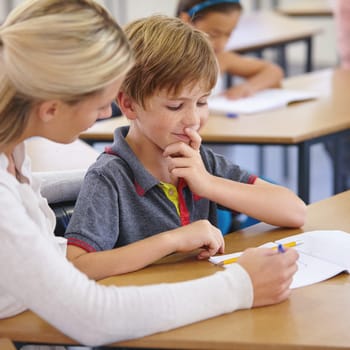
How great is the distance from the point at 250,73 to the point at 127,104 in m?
1.74

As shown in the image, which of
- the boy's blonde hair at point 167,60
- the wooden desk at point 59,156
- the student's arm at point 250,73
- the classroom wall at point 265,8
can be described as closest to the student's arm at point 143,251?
the boy's blonde hair at point 167,60

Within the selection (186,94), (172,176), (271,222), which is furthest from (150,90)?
(271,222)

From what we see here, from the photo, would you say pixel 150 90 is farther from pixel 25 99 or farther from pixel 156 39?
pixel 25 99

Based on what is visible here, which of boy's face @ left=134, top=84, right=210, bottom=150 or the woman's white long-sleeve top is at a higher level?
boy's face @ left=134, top=84, right=210, bottom=150

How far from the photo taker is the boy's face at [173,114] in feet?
5.31

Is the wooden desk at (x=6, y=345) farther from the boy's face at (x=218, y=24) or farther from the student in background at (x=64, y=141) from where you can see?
the boy's face at (x=218, y=24)

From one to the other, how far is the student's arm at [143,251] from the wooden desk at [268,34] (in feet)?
8.28

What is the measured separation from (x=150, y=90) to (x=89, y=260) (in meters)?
0.41

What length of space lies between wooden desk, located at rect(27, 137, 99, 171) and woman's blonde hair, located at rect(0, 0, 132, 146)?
93 centimetres

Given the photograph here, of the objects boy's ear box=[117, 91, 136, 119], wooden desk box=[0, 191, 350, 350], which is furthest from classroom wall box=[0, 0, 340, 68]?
wooden desk box=[0, 191, 350, 350]

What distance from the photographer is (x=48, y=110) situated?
1.22 m

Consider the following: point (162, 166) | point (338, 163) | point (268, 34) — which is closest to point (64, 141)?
point (162, 166)

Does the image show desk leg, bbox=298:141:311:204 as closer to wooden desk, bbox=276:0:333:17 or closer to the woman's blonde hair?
the woman's blonde hair

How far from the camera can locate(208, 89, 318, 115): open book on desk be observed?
2.83 meters
